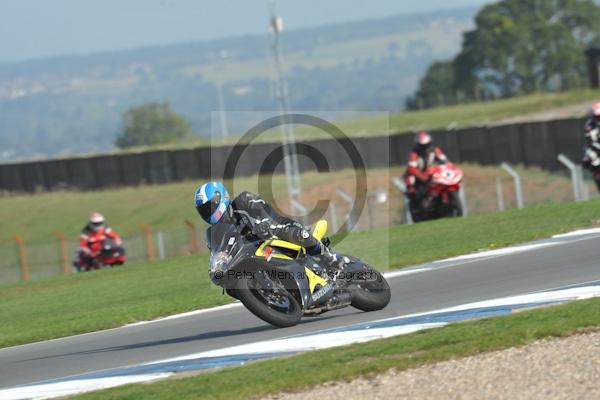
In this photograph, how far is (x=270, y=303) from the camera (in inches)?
422

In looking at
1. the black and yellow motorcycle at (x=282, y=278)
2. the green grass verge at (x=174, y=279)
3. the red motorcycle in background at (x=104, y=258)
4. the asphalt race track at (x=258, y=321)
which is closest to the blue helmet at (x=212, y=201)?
the black and yellow motorcycle at (x=282, y=278)

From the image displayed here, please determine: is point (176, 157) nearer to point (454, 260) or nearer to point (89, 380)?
point (454, 260)

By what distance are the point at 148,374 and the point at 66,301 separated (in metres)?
7.38

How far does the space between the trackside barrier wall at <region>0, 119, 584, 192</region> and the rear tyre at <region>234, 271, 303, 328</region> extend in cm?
2619

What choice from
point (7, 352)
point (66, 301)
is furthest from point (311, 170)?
point (7, 352)

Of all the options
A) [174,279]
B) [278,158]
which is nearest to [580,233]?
[174,279]

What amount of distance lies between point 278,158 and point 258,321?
3758cm

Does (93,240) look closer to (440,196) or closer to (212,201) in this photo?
(440,196)

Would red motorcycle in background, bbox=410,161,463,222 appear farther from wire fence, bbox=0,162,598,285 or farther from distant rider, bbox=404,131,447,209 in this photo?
wire fence, bbox=0,162,598,285

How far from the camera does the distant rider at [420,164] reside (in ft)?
70.0

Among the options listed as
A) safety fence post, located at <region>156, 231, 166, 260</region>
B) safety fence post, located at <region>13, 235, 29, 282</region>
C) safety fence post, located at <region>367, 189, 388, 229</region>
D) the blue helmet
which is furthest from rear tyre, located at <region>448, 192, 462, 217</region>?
the blue helmet

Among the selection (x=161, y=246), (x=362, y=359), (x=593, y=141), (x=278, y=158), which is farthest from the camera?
(x=278, y=158)

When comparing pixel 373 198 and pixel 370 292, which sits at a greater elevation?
pixel 370 292

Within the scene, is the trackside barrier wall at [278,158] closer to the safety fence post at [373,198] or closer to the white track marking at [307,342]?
the safety fence post at [373,198]
